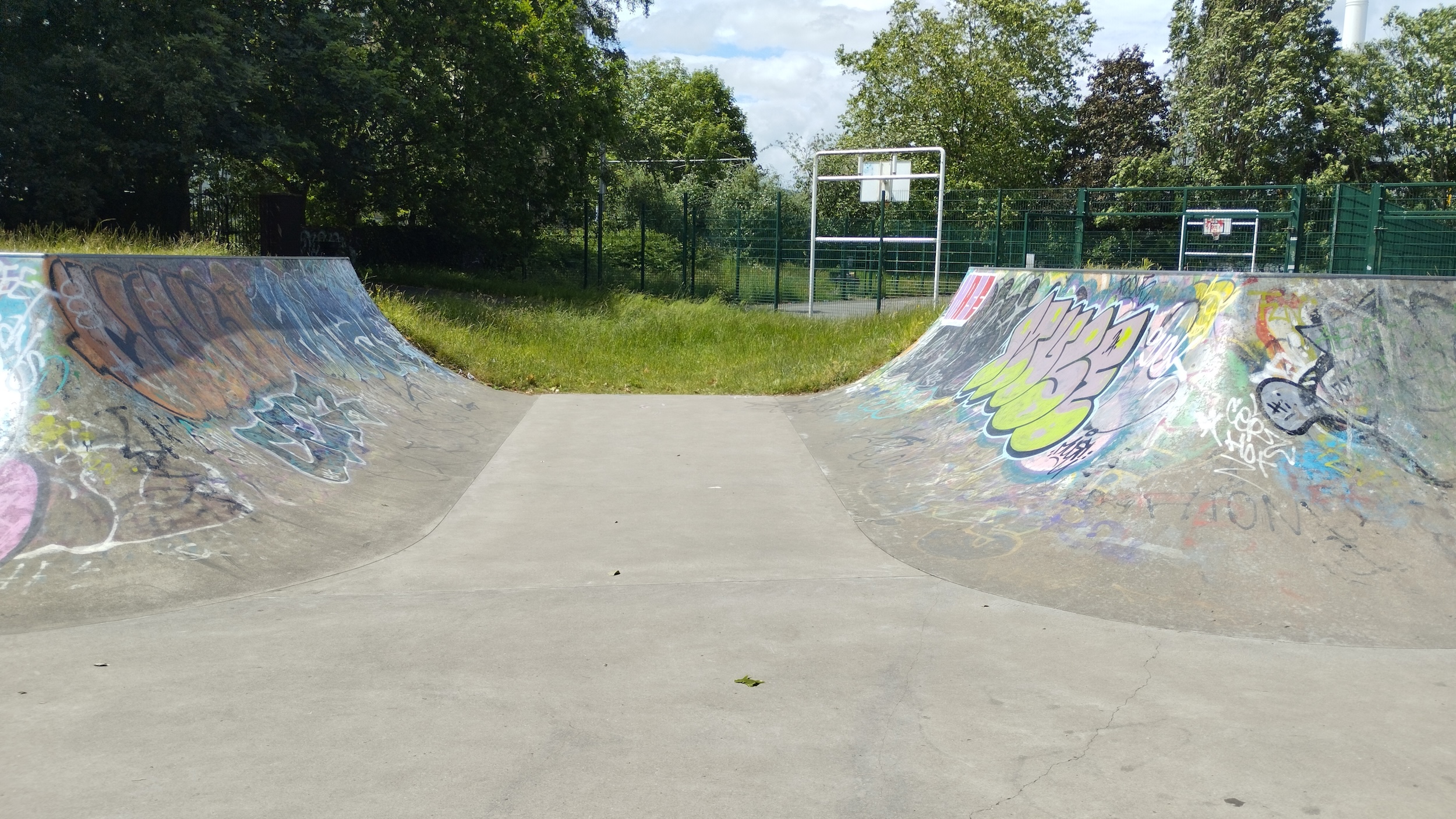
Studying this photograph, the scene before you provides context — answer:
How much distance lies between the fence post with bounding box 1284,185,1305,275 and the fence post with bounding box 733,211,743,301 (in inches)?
410

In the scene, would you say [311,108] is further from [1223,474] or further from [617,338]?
[1223,474]

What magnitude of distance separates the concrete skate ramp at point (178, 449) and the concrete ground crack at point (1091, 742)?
3.71 m

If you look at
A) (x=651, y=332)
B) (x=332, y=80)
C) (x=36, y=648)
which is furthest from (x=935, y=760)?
(x=332, y=80)

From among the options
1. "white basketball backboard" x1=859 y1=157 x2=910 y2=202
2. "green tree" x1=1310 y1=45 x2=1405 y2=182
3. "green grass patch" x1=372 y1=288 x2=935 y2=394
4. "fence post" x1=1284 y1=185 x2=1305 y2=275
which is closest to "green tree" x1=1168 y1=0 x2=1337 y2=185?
"green tree" x1=1310 y1=45 x2=1405 y2=182

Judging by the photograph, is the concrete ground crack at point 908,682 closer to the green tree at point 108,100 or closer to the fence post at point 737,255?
the green tree at point 108,100

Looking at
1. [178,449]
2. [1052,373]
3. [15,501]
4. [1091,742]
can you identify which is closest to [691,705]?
[1091,742]

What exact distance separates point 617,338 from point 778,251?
265 inches

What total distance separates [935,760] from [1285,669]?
1.71 metres

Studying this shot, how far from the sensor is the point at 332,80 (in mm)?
18656

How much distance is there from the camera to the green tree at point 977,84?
36.0 metres

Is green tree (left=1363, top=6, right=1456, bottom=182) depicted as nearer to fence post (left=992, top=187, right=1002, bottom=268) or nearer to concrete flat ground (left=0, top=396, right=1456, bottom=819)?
fence post (left=992, top=187, right=1002, bottom=268)

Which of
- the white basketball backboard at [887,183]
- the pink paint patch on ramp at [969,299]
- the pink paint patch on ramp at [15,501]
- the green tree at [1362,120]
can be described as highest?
the green tree at [1362,120]

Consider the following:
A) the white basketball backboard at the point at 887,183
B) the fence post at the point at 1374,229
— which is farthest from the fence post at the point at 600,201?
the fence post at the point at 1374,229

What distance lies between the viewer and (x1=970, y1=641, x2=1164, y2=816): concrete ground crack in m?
3.00
